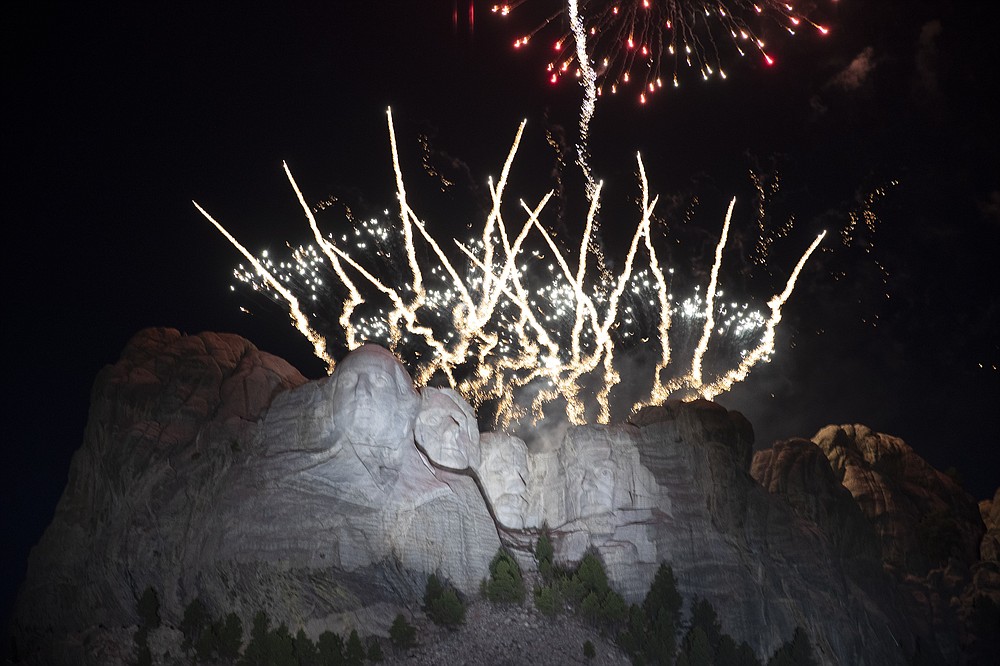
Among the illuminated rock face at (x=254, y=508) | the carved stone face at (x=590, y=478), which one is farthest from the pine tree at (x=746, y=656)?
the illuminated rock face at (x=254, y=508)

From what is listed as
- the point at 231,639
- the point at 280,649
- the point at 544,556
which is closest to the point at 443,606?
the point at 280,649

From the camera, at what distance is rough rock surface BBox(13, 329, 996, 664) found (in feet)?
105

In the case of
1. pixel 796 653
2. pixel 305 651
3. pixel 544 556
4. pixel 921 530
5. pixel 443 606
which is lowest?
pixel 305 651

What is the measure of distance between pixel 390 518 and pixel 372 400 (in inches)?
209

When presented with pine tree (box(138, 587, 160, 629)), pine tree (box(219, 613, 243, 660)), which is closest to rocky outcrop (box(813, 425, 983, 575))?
pine tree (box(219, 613, 243, 660))

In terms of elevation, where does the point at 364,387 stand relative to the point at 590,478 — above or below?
above

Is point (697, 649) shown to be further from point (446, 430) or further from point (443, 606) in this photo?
point (446, 430)

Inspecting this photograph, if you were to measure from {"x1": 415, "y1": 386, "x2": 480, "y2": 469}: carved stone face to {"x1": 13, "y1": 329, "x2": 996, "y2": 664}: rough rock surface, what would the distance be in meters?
0.10

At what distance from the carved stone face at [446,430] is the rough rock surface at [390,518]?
0.32 ft

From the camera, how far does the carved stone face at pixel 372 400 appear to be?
3506 centimetres

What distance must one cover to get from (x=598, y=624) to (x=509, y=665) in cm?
560

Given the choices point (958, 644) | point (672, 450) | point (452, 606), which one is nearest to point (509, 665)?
point (452, 606)

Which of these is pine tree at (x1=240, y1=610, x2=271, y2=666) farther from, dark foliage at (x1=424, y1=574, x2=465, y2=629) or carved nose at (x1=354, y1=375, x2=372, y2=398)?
carved nose at (x1=354, y1=375, x2=372, y2=398)

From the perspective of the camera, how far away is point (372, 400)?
35.5 meters
